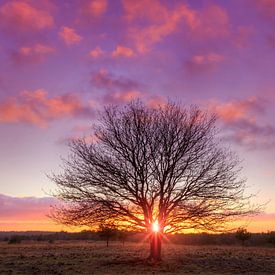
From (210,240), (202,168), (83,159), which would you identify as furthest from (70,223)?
(210,240)

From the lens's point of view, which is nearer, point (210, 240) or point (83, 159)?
point (83, 159)

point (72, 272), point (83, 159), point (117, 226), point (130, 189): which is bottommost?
point (72, 272)

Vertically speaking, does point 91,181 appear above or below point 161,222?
above

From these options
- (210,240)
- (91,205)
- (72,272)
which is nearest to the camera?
(72,272)

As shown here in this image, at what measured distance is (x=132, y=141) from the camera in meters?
32.8

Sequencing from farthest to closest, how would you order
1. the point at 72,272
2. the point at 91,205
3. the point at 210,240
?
the point at 210,240 → the point at 91,205 → the point at 72,272

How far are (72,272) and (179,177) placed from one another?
9.86 metres

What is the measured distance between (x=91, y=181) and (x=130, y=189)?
9.26ft

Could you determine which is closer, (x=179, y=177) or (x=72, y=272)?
(x=72, y=272)

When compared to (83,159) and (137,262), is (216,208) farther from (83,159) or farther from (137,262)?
(83,159)

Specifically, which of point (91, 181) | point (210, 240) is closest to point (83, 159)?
point (91, 181)

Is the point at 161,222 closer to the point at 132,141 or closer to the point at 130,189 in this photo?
the point at 130,189

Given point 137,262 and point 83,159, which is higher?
point 83,159

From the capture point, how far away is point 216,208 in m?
31.8
